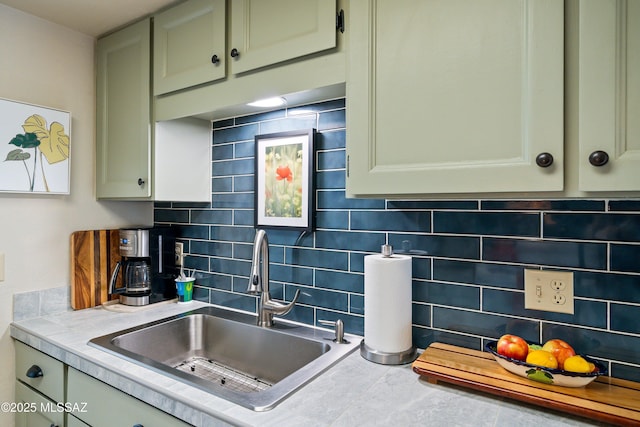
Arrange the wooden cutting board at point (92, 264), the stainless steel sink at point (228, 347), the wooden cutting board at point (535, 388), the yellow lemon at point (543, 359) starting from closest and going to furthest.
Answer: the wooden cutting board at point (535, 388)
the yellow lemon at point (543, 359)
the stainless steel sink at point (228, 347)
the wooden cutting board at point (92, 264)

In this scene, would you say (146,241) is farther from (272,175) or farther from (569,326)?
(569,326)

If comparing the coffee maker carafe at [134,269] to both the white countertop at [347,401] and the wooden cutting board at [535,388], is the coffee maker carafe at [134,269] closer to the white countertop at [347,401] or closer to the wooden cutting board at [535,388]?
the white countertop at [347,401]

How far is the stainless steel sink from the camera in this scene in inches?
52.8

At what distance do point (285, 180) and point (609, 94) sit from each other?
111cm

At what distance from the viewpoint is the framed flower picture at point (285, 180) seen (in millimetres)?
1508

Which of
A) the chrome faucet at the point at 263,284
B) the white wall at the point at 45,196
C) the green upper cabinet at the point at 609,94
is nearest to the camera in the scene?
the green upper cabinet at the point at 609,94

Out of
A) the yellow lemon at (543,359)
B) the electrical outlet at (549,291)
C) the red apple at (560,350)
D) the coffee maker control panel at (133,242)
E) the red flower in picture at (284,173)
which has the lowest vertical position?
the yellow lemon at (543,359)

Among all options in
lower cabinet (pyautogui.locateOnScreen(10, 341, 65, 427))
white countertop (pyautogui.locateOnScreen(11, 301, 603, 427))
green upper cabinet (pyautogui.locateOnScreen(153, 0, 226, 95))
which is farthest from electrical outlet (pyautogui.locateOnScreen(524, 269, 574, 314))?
lower cabinet (pyautogui.locateOnScreen(10, 341, 65, 427))

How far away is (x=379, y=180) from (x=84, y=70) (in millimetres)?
1694

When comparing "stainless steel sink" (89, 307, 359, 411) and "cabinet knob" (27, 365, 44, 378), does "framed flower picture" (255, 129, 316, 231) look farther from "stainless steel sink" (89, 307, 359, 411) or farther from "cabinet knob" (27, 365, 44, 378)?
"cabinet knob" (27, 365, 44, 378)

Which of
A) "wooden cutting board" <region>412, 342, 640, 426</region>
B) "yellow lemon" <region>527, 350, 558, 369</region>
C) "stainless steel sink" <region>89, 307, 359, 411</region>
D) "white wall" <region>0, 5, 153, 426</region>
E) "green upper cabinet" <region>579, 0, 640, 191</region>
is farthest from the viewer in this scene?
"white wall" <region>0, 5, 153, 426</region>

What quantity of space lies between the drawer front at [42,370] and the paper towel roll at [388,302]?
113 centimetres

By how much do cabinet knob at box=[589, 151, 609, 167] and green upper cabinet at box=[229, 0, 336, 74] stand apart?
73cm

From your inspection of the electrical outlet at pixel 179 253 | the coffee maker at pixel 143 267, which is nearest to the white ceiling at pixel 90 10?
the coffee maker at pixel 143 267
